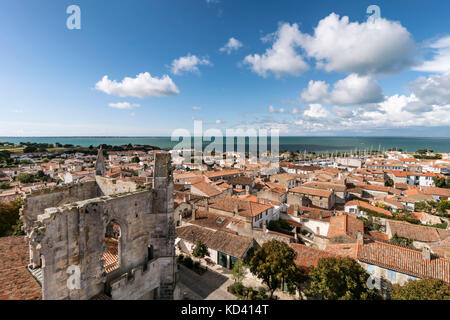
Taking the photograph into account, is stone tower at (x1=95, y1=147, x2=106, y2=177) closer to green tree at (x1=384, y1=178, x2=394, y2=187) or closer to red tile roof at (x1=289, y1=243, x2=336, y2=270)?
red tile roof at (x1=289, y1=243, x2=336, y2=270)

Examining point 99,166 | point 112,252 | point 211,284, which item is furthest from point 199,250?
point 99,166

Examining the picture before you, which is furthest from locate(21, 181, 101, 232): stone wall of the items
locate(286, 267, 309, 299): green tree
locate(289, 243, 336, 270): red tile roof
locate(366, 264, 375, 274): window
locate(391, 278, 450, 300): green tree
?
locate(366, 264, 375, 274): window

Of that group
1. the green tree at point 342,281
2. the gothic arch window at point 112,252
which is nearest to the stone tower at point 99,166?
the gothic arch window at point 112,252

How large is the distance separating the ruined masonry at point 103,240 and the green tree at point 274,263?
23.5 ft

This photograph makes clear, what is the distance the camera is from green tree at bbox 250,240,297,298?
16188 mm

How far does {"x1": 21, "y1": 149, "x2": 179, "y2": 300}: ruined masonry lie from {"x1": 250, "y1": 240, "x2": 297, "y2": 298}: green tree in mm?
7175

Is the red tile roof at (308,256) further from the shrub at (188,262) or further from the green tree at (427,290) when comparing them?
the shrub at (188,262)

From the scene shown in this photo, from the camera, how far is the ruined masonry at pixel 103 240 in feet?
26.9

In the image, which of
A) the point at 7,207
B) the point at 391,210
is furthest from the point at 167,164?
the point at 391,210

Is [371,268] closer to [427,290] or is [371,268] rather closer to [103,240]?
[427,290]

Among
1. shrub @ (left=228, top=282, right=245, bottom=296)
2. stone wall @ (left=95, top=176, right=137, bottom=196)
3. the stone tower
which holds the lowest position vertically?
shrub @ (left=228, top=282, right=245, bottom=296)

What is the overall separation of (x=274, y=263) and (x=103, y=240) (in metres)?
11.9

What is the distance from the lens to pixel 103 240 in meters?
11.5
